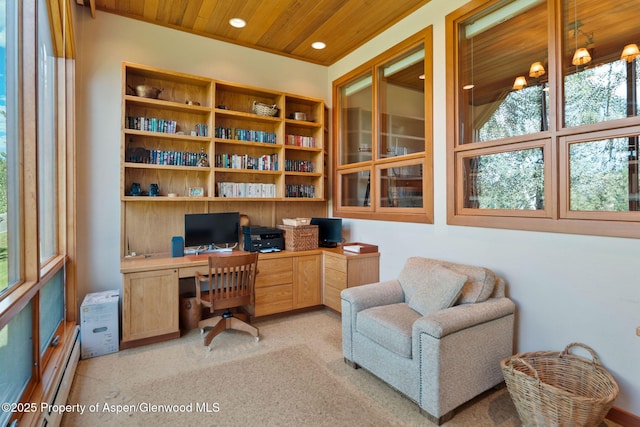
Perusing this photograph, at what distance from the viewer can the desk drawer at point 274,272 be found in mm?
3437

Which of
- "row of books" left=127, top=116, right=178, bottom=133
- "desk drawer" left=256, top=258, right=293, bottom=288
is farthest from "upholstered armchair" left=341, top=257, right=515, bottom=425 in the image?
Result: "row of books" left=127, top=116, right=178, bottom=133

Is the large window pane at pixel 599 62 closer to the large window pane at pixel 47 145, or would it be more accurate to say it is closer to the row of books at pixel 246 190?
the row of books at pixel 246 190

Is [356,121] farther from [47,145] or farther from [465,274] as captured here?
[47,145]

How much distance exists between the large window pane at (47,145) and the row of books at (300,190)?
7.47 feet

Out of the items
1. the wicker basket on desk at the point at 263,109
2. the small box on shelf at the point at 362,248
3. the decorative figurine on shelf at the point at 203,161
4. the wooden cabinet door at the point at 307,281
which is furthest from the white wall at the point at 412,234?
the decorative figurine on shelf at the point at 203,161

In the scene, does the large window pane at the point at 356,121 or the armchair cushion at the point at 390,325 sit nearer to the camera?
the armchair cushion at the point at 390,325

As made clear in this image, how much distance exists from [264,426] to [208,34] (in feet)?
12.7

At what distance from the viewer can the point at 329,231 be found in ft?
A: 13.2

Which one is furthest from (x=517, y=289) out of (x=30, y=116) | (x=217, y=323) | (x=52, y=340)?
(x=52, y=340)

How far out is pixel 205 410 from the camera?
2.04 m

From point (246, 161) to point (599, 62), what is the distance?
10.5 feet

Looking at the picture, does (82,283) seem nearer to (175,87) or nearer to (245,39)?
(175,87)

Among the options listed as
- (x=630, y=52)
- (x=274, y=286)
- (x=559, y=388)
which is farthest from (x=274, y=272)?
(x=630, y=52)

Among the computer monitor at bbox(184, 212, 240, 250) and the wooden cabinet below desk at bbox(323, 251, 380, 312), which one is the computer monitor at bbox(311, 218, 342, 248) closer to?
the wooden cabinet below desk at bbox(323, 251, 380, 312)
